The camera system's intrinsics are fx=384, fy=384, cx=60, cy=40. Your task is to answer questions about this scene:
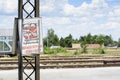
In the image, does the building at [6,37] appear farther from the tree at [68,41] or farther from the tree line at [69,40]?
the tree at [68,41]

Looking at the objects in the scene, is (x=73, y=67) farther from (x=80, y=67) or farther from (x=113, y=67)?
(x=113, y=67)

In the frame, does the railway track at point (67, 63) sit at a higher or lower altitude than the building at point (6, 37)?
lower

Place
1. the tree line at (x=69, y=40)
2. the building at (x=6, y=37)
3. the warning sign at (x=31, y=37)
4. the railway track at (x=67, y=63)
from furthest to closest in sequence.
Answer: the tree line at (x=69, y=40) → the building at (x=6, y=37) → the railway track at (x=67, y=63) → the warning sign at (x=31, y=37)

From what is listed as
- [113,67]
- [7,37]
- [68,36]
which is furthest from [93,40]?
[113,67]

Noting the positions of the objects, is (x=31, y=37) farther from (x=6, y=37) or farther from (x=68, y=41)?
(x=68, y=41)

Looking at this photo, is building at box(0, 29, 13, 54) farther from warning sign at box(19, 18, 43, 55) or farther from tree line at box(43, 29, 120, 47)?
tree line at box(43, 29, 120, 47)

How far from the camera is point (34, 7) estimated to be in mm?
10023

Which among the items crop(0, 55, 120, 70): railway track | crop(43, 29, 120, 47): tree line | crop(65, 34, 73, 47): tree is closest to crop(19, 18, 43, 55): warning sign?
crop(0, 55, 120, 70): railway track

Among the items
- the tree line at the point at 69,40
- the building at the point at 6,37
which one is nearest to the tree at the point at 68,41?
the tree line at the point at 69,40

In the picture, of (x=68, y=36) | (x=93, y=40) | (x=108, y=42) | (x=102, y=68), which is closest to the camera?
(x=102, y=68)

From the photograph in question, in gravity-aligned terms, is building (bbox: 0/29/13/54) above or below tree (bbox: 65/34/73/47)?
below

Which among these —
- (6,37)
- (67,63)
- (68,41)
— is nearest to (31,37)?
(67,63)

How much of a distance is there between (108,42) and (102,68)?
155m

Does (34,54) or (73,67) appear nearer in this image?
(34,54)
